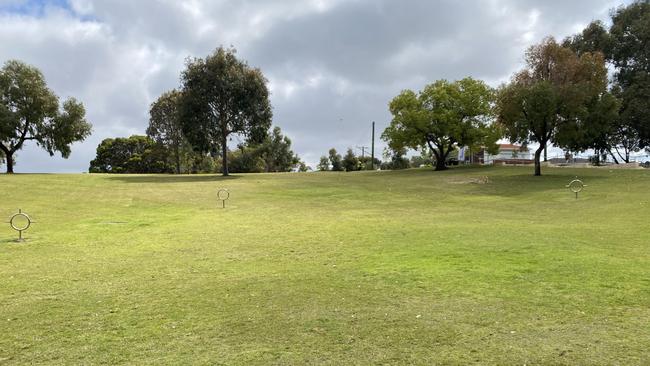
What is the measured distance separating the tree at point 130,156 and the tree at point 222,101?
31.3 meters

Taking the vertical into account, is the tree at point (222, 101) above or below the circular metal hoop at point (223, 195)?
above

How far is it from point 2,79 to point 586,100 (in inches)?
2002

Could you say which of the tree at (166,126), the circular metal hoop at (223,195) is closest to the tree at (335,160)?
the tree at (166,126)

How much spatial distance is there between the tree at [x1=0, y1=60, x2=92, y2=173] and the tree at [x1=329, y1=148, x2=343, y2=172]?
3883 centimetres

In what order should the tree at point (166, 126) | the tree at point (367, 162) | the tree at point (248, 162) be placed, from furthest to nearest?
1. the tree at point (367, 162)
2. the tree at point (248, 162)
3. the tree at point (166, 126)

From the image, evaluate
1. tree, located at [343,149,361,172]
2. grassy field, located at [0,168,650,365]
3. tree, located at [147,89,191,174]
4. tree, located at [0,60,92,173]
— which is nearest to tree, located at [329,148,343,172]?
tree, located at [343,149,361,172]

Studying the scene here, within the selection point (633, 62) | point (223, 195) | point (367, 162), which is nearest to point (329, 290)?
point (223, 195)

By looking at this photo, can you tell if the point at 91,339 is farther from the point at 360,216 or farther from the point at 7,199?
the point at 7,199

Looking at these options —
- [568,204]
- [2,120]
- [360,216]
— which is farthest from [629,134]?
[2,120]

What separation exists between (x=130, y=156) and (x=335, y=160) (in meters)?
33.6

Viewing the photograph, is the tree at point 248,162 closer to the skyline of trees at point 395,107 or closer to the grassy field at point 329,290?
the skyline of trees at point 395,107

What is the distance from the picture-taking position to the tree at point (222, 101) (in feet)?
Result: 155

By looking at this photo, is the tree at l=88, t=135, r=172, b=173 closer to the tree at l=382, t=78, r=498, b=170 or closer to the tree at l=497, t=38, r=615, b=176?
the tree at l=382, t=78, r=498, b=170

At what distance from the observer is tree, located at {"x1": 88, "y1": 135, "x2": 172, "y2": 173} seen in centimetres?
7775
